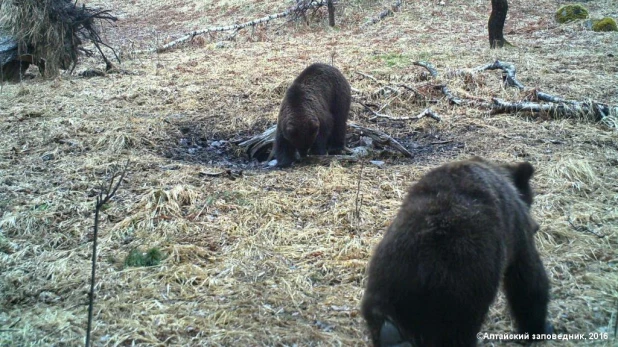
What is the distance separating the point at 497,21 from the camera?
14969 mm

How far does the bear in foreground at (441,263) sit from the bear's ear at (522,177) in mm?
618

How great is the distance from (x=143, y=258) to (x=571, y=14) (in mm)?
17445

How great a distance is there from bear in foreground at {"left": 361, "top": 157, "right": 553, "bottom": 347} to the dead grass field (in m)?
1.04

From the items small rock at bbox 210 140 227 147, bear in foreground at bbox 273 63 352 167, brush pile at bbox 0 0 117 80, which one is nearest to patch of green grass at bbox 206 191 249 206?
bear in foreground at bbox 273 63 352 167

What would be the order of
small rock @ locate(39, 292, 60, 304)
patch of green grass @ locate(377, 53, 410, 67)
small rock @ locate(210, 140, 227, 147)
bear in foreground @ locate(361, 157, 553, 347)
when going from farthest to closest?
patch of green grass @ locate(377, 53, 410, 67)
small rock @ locate(210, 140, 227, 147)
small rock @ locate(39, 292, 60, 304)
bear in foreground @ locate(361, 157, 553, 347)

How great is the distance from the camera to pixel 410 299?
11.0 ft

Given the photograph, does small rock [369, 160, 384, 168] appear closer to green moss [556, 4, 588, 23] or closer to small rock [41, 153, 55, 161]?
small rock [41, 153, 55, 161]

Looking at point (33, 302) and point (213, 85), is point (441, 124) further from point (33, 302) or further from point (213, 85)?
point (33, 302)

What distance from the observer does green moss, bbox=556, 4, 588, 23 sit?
1847cm

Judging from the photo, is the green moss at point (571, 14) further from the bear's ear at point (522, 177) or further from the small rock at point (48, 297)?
the small rock at point (48, 297)

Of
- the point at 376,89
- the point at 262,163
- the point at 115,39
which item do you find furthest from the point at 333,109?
the point at 115,39

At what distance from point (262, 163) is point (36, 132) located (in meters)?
3.81

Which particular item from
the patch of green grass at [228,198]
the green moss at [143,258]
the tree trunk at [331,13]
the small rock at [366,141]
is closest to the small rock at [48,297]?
the green moss at [143,258]

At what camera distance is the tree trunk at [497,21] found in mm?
14820
